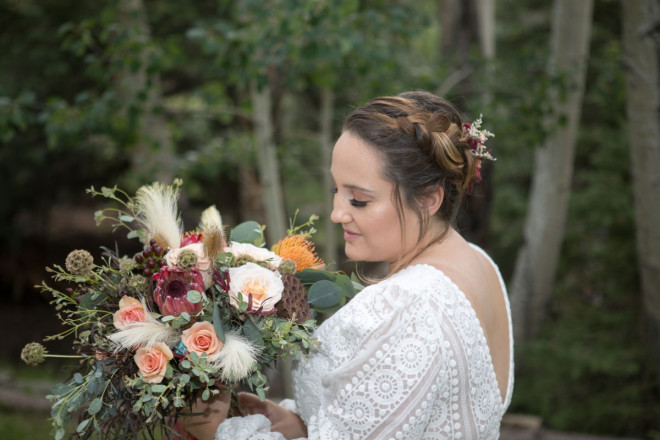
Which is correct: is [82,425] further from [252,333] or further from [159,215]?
[159,215]

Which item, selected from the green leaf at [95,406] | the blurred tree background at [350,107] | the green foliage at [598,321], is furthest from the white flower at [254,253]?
the green foliage at [598,321]

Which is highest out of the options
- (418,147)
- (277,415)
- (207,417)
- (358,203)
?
(418,147)

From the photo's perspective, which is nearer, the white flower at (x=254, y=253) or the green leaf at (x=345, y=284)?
the white flower at (x=254, y=253)

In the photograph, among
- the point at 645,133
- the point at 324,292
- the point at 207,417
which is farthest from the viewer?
the point at 645,133

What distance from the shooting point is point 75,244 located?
12.0 m

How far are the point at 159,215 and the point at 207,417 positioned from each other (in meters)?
0.64

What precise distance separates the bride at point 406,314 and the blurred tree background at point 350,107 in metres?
1.98

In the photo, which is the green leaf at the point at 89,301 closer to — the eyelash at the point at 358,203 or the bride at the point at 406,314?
the bride at the point at 406,314

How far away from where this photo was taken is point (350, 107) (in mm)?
2400

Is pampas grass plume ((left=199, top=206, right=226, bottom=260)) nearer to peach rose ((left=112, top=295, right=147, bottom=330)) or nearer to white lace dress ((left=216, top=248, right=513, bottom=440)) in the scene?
peach rose ((left=112, top=295, right=147, bottom=330))

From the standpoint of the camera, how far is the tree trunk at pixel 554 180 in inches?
218

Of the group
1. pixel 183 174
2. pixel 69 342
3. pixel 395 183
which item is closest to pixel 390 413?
pixel 395 183

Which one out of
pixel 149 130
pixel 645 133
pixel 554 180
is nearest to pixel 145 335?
pixel 645 133

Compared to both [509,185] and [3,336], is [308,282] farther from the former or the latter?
[3,336]
